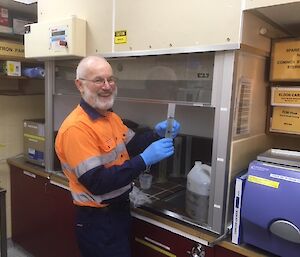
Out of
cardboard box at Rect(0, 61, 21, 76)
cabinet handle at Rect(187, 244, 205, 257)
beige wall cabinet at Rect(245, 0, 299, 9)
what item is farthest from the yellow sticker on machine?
cardboard box at Rect(0, 61, 21, 76)

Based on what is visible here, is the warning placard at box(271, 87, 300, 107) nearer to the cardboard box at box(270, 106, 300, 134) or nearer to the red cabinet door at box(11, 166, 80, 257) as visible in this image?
the cardboard box at box(270, 106, 300, 134)

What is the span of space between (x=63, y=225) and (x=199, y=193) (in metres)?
1.11

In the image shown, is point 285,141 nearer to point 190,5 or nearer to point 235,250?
point 235,250

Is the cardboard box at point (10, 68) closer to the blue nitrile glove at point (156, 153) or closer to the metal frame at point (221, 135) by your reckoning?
the blue nitrile glove at point (156, 153)

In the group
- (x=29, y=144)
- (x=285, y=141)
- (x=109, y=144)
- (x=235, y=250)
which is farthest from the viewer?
(x=29, y=144)

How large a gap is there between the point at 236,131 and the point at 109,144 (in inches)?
24.0

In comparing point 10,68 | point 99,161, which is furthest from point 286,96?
point 10,68

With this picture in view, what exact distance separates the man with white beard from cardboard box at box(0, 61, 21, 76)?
1.28 meters

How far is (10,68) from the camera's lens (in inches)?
96.4

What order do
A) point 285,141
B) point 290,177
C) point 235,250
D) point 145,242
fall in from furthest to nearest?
point 285,141 → point 145,242 → point 235,250 → point 290,177

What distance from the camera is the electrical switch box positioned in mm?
1797

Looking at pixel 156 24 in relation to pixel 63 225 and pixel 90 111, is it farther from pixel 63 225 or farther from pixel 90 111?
pixel 63 225

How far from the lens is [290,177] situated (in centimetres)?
112

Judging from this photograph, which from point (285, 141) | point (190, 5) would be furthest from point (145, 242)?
point (190, 5)
